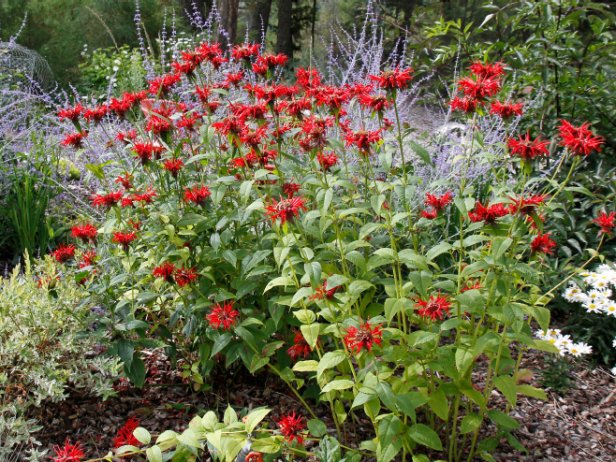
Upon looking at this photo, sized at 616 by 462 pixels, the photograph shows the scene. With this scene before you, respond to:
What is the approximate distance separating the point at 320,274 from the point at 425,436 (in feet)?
1.89

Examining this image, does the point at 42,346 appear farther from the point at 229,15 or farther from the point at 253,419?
the point at 229,15

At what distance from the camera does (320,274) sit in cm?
163

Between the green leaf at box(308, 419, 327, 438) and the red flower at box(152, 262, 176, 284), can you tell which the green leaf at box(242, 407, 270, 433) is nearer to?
the green leaf at box(308, 419, 327, 438)

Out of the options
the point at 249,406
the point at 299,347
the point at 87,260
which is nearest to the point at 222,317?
the point at 299,347

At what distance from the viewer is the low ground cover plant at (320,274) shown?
1656 millimetres

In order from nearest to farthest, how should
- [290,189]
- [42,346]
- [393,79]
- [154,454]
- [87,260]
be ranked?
[154,454]
[393,79]
[290,189]
[42,346]
[87,260]

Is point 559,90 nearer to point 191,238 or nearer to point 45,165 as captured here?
point 191,238

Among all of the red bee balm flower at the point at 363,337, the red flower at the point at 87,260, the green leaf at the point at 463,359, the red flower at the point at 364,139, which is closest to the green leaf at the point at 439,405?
the green leaf at the point at 463,359

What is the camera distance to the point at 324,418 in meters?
2.24

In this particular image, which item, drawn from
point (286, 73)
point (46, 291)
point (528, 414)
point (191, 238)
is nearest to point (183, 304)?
point (191, 238)

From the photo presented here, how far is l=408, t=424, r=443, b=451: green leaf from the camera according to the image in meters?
1.70

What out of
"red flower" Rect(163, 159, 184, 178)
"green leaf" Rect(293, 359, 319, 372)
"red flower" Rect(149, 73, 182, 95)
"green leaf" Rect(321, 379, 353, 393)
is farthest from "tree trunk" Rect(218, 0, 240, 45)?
"green leaf" Rect(321, 379, 353, 393)

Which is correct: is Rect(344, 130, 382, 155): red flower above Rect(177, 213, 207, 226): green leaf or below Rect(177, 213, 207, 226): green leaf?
above

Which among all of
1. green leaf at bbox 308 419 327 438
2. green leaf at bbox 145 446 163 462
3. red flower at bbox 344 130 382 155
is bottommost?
green leaf at bbox 308 419 327 438
